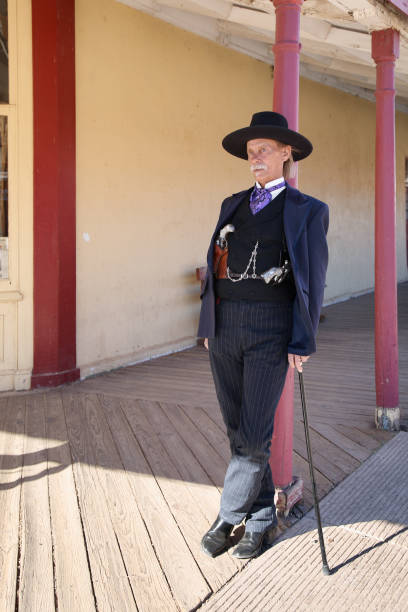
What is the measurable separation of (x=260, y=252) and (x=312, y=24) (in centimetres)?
354

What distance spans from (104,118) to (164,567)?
14.2ft

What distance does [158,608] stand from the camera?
2113 millimetres

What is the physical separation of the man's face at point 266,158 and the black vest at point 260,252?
10 centimetres

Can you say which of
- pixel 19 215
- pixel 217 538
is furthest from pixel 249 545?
pixel 19 215

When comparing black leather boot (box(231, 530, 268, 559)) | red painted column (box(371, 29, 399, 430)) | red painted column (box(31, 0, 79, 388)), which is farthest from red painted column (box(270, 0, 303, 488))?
red painted column (box(31, 0, 79, 388))

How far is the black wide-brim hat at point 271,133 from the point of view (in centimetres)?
241

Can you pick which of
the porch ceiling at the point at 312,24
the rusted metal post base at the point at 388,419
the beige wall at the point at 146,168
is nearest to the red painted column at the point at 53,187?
the beige wall at the point at 146,168

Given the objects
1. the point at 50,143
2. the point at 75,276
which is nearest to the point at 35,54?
the point at 50,143

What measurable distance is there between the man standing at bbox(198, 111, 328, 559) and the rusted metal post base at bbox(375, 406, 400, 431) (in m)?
1.79

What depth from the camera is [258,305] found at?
94.7 inches

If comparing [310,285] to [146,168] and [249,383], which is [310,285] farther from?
[146,168]

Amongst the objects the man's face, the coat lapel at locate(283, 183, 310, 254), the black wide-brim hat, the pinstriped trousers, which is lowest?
the pinstriped trousers

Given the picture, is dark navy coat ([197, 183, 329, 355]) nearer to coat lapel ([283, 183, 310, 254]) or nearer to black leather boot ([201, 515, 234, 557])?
coat lapel ([283, 183, 310, 254])

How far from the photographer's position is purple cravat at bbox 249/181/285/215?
8.16 ft
